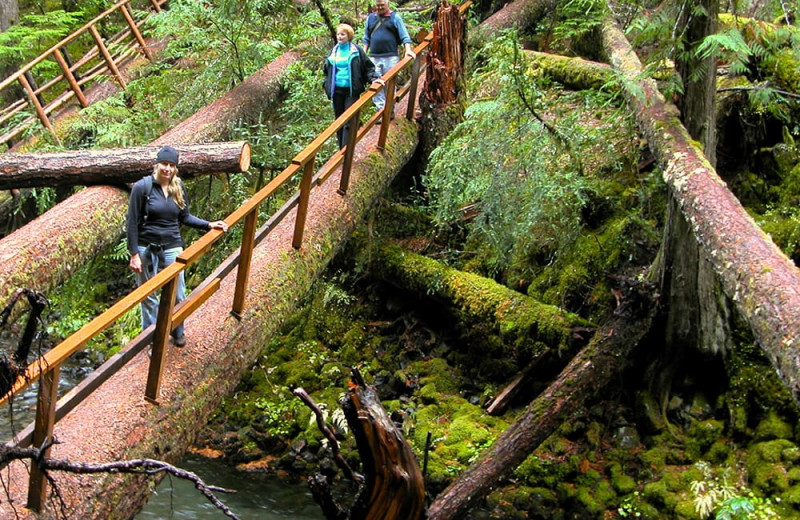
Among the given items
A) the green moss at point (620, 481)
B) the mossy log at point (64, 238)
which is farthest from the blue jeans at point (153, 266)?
the green moss at point (620, 481)

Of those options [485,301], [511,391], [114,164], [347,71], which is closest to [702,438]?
[511,391]

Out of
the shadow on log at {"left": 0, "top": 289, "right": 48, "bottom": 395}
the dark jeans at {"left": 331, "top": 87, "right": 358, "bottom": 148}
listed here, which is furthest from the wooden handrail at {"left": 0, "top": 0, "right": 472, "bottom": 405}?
the dark jeans at {"left": 331, "top": 87, "right": 358, "bottom": 148}

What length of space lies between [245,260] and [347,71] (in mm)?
4118

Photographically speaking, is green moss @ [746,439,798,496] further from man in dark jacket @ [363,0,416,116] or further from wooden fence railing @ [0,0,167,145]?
wooden fence railing @ [0,0,167,145]

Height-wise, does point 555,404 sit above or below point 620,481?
above

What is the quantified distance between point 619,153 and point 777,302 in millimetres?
5017

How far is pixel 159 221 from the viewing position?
5.97 metres

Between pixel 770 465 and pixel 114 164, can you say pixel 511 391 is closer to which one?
pixel 770 465

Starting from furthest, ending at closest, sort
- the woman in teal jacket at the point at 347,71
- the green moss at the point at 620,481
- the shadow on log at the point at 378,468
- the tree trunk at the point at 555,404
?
the woman in teal jacket at the point at 347,71, the green moss at the point at 620,481, the tree trunk at the point at 555,404, the shadow on log at the point at 378,468

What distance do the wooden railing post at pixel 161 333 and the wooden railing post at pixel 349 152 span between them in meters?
3.47

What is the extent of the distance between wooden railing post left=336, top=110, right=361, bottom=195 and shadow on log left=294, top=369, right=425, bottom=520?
391 cm

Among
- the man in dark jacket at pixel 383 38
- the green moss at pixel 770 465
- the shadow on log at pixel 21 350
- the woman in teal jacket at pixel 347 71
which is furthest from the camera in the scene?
the man in dark jacket at pixel 383 38

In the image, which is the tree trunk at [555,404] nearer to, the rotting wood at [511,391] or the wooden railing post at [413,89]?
the rotting wood at [511,391]

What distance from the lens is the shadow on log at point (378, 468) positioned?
4.64 m
